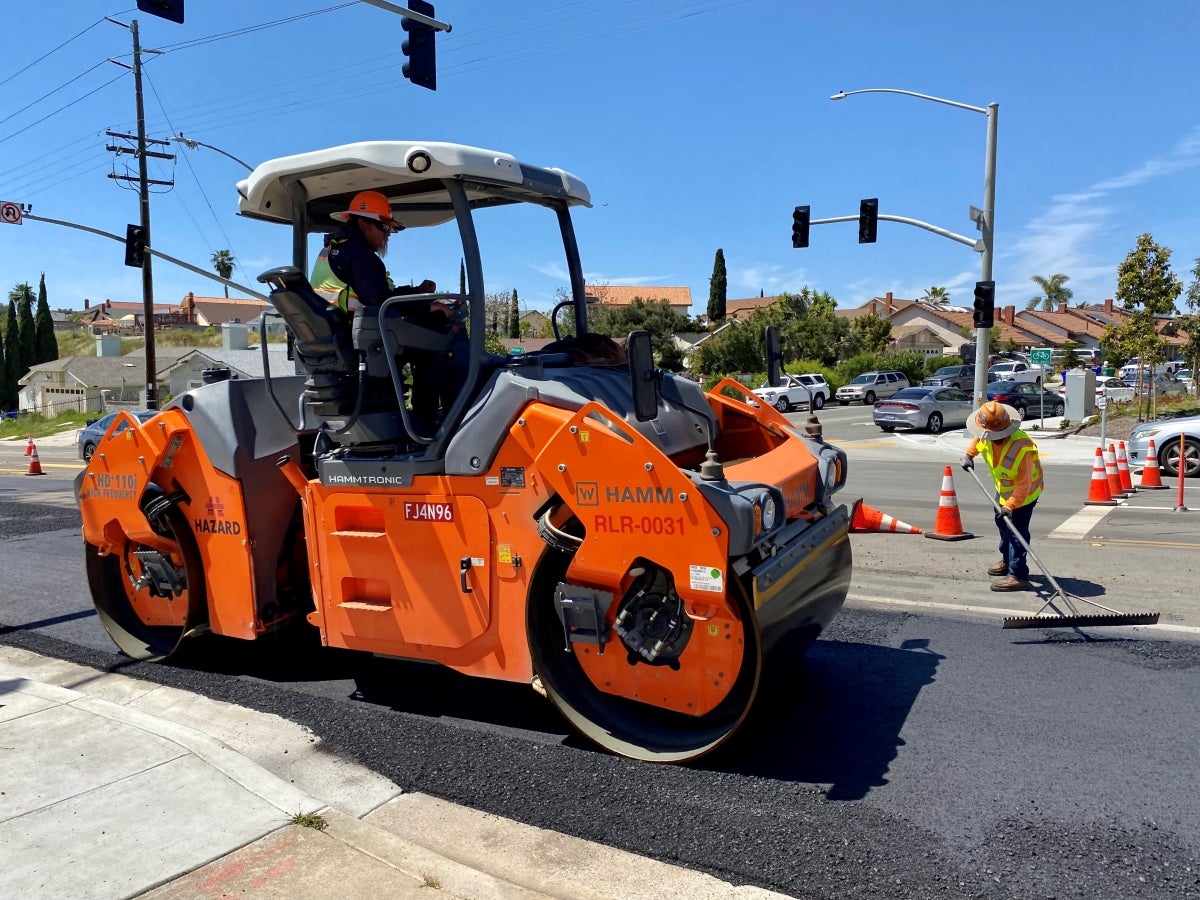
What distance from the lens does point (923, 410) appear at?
1141 inches

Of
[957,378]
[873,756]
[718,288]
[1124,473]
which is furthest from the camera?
[718,288]

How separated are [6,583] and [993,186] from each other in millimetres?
21525

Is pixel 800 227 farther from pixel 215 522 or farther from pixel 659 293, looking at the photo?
pixel 659 293

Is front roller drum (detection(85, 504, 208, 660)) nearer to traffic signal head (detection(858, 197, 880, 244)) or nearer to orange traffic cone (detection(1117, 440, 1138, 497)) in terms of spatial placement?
orange traffic cone (detection(1117, 440, 1138, 497))

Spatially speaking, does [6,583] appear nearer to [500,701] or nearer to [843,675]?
[500,701]

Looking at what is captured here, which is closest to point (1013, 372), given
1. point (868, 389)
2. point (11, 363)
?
point (868, 389)

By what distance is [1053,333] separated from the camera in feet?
304

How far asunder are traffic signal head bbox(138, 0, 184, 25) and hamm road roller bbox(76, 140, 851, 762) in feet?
17.9

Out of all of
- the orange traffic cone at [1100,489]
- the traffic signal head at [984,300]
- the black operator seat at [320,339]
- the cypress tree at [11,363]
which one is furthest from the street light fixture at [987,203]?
the cypress tree at [11,363]

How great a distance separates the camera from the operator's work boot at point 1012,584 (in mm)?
7230

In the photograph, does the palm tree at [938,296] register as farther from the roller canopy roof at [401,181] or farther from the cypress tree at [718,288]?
the roller canopy roof at [401,181]

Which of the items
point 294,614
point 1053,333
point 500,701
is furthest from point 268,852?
point 1053,333

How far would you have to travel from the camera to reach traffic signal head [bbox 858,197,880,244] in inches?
896

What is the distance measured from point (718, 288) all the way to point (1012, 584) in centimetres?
8532
